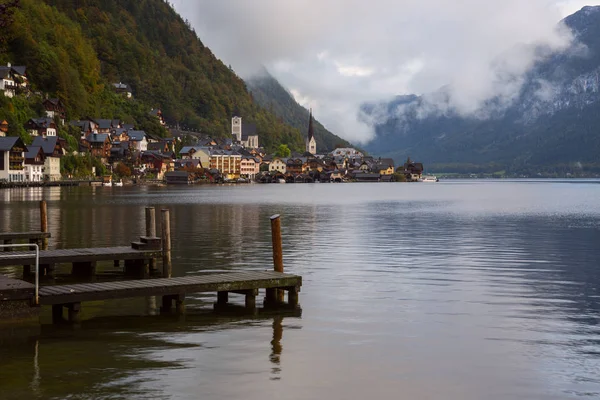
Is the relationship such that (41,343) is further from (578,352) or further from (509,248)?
(509,248)

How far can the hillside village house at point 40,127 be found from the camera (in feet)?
569

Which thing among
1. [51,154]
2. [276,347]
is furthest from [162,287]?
[51,154]

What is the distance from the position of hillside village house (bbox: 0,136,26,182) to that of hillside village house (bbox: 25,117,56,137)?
17.4 m

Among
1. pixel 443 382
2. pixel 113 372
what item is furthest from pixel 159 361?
pixel 443 382

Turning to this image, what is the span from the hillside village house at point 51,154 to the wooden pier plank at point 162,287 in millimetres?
152470

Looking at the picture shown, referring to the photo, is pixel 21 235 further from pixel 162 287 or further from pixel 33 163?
pixel 33 163

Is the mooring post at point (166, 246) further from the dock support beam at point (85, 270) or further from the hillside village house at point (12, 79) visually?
the hillside village house at point (12, 79)

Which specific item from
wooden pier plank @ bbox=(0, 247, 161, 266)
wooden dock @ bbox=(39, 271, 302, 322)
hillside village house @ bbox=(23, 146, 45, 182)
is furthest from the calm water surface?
hillside village house @ bbox=(23, 146, 45, 182)

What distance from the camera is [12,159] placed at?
15388 cm

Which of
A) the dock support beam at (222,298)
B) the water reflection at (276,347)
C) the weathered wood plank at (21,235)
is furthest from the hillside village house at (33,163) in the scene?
the water reflection at (276,347)

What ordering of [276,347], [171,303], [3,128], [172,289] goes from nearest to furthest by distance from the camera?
[276,347], [172,289], [171,303], [3,128]

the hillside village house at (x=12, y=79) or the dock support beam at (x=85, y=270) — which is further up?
the hillside village house at (x=12, y=79)

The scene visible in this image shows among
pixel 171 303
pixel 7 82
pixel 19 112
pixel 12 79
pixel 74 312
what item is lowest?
pixel 171 303

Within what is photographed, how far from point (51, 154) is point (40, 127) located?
33.3 feet
